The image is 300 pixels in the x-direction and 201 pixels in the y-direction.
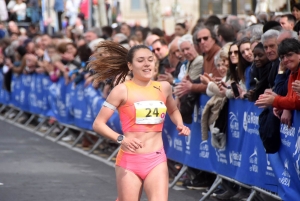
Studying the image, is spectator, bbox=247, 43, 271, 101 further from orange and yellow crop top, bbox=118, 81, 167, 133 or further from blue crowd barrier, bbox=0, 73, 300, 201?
orange and yellow crop top, bbox=118, 81, 167, 133

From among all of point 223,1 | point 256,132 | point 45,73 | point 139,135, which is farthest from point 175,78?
point 223,1

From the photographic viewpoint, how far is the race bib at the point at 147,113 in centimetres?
762

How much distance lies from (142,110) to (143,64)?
0.42 metres

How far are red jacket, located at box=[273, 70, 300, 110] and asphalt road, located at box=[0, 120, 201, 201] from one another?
2.64 m

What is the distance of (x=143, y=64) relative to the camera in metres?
7.68

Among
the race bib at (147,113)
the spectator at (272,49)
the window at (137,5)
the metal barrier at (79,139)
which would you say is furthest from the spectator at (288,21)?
the window at (137,5)

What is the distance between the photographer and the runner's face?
7684 mm

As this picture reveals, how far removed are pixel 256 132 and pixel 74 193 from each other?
2.72 metres

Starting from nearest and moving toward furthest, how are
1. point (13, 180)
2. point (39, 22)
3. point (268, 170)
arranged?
point (268, 170)
point (13, 180)
point (39, 22)

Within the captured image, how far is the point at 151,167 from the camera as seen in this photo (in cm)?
753

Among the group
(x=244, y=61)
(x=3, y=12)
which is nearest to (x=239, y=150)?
(x=244, y=61)

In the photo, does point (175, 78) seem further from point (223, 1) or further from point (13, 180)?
point (223, 1)

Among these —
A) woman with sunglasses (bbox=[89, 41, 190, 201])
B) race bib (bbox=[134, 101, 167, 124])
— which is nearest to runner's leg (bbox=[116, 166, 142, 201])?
woman with sunglasses (bbox=[89, 41, 190, 201])

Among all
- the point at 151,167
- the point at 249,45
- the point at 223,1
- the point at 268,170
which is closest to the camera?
the point at 151,167
